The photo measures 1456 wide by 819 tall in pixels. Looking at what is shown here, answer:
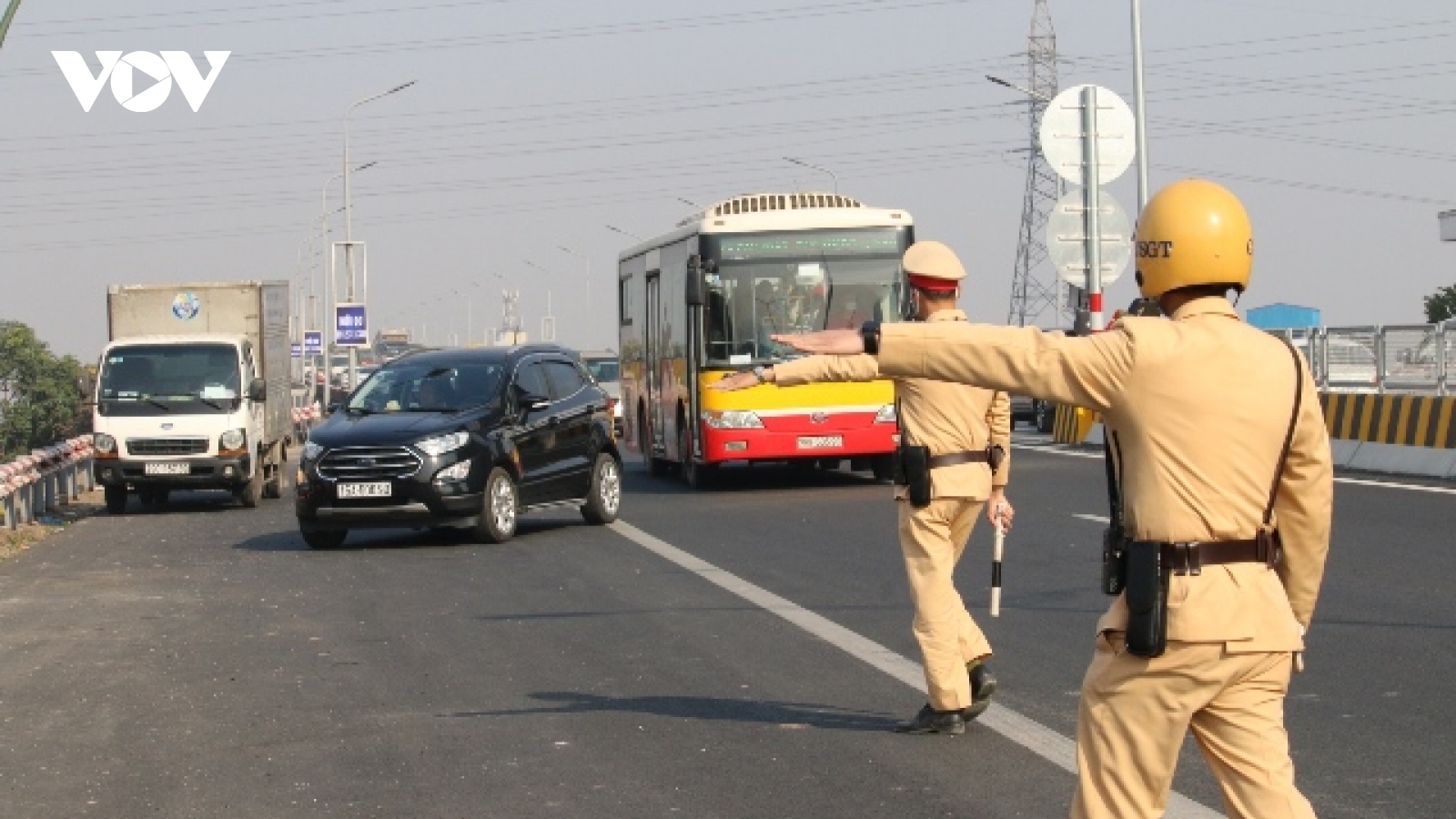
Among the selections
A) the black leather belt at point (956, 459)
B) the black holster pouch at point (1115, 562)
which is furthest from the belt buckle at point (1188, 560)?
the black leather belt at point (956, 459)

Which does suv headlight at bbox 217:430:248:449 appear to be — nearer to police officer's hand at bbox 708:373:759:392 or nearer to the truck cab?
the truck cab

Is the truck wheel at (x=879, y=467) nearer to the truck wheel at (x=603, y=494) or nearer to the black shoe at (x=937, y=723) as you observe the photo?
the truck wheel at (x=603, y=494)

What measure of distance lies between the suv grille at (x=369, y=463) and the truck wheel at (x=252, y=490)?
900cm

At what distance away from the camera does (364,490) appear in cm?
2075

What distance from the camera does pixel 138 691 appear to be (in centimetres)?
1167

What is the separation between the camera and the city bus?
27609mm

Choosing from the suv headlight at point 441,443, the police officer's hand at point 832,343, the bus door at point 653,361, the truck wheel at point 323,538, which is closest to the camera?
the police officer's hand at point 832,343

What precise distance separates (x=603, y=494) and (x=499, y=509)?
1.99 metres

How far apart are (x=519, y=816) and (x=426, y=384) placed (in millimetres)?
14376

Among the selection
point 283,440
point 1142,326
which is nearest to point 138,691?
point 1142,326

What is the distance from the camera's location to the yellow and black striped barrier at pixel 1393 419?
25.6m

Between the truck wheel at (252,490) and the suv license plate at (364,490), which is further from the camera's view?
the truck wheel at (252,490)

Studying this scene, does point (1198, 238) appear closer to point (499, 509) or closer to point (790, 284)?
point (499, 509)

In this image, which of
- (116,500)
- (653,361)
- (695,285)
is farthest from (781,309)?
(116,500)
